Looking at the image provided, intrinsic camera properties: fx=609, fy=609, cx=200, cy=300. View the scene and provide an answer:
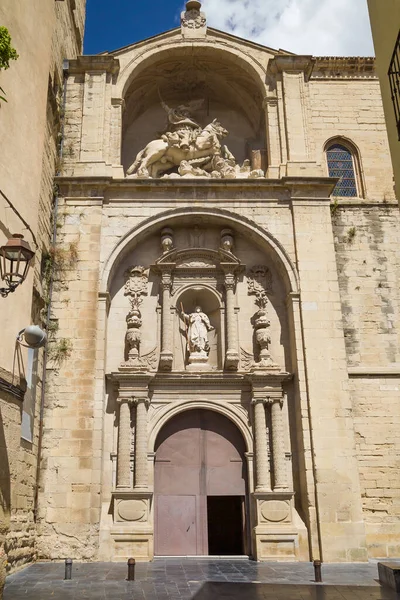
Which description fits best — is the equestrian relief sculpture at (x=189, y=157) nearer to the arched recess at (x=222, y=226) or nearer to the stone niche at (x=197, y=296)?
the arched recess at (x=222, y=226)

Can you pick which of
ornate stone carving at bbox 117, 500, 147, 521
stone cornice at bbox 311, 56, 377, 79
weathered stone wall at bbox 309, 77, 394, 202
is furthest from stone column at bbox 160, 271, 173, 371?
stone cornice at bbox 311, 56, 377, 79

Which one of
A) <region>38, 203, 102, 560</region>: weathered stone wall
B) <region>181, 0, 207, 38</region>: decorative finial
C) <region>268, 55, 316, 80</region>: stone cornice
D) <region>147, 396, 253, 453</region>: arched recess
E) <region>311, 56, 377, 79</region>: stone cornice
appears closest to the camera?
<region>38, 203, 102, 560</region>: weathered stone wall

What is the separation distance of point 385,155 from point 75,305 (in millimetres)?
8133

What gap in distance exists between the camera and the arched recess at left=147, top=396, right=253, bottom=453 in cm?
1165

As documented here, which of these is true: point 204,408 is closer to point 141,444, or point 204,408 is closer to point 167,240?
point 141,444

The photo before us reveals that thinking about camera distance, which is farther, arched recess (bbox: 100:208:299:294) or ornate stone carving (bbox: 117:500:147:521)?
arched recess (bbox: 100:208:299:294)

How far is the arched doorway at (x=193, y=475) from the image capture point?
1128 centimetres

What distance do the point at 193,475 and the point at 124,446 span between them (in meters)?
1.47

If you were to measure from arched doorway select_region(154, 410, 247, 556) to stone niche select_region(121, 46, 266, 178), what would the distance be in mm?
6555

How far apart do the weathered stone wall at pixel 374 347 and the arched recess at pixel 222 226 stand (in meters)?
1.25

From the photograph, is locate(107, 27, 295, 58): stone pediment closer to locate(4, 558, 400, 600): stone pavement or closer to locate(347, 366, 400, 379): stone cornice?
locate(347, 366, 400, 379): stone cornice

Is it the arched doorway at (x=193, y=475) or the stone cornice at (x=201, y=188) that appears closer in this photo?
the arched doorway at (x=193, y=475)

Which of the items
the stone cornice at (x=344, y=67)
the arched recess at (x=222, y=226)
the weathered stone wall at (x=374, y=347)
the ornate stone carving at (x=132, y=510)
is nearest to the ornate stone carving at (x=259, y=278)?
the arched recess at (x=222, y=226)

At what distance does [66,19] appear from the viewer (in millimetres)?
14469
